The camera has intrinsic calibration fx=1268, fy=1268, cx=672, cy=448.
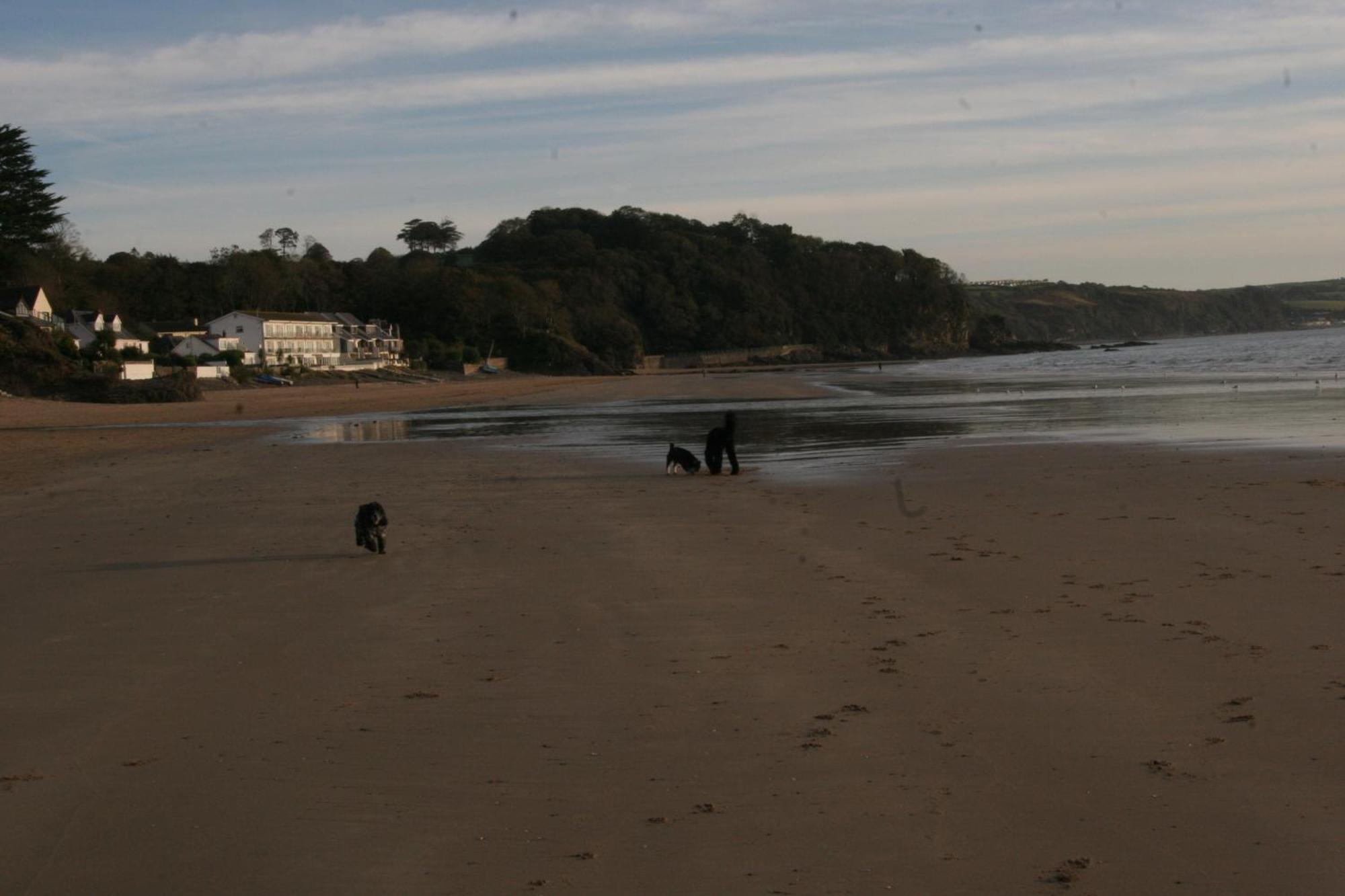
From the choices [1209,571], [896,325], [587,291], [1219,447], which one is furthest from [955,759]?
[896,325]

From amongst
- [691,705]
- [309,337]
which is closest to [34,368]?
[691,705]

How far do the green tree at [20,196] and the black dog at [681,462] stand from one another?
64.4 meters

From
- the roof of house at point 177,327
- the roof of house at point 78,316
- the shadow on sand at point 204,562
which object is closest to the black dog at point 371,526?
the shadow on sand at point 204,562

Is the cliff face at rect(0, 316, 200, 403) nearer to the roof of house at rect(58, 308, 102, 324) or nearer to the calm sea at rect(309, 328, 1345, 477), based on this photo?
the calm sea at rect(309, 328, 1345, 477)

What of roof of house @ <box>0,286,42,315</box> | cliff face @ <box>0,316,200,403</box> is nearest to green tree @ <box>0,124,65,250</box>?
roof of house @ <box>0,286,42,315</box>

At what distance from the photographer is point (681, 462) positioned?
55.0ft

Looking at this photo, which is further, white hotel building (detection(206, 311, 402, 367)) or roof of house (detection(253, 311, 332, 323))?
roof of house (detection(253, 311, 332, 323))

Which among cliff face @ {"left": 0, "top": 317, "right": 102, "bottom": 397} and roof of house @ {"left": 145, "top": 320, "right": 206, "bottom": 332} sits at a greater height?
roof of house @ {"left": 145, "top": 320, "right": 206, "bottom": 332}

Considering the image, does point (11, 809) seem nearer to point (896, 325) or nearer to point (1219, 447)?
point (1219, 447)

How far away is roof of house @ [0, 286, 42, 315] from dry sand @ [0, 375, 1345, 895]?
65961 millimetres

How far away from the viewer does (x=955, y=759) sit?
4.96 m

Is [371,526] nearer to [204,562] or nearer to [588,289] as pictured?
[204,562]

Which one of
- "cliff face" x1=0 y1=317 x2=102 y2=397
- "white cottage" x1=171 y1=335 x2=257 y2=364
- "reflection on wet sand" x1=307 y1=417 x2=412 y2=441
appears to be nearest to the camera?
Result: "reflection on wet sand" x1=307 y1=417 x2=412 y2=441

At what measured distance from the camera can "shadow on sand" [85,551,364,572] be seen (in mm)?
10125
